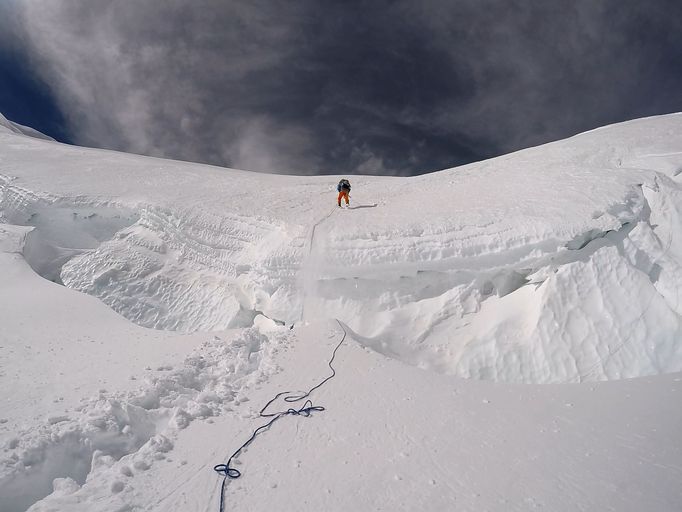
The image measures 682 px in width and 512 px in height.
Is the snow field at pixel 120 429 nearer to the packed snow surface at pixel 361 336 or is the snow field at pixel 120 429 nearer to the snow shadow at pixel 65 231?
the packed snow surface at pixel 361 336

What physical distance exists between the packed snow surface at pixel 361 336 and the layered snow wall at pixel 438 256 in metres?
0.04

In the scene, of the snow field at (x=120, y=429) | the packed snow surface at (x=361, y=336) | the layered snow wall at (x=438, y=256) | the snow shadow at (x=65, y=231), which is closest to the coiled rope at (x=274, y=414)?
the packed snow surface at (x=361, y=336)

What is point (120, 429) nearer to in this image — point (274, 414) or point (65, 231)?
point (274, 414)

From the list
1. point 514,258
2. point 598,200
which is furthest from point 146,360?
point 598,200

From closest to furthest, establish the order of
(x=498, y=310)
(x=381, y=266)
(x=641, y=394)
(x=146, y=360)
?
(x=641, y=394) → (x=146, y=360) → (x=498, y=310) → (x=381, y=266)

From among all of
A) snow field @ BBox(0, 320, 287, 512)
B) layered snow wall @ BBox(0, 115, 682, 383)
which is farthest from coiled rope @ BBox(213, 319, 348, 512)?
layered snow wall @ BBox(0, 115, 682, 383)

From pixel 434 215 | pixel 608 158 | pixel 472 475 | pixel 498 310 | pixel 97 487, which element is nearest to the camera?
pixel 97 487

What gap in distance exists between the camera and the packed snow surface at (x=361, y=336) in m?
2.86

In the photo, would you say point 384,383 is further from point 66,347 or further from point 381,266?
point 66,347

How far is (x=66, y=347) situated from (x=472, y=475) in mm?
5397

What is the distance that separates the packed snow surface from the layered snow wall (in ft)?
0.13

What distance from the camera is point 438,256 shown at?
230 inches

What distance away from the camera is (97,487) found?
267 centimetres

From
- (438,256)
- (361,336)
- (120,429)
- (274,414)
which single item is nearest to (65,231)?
(120,429)
